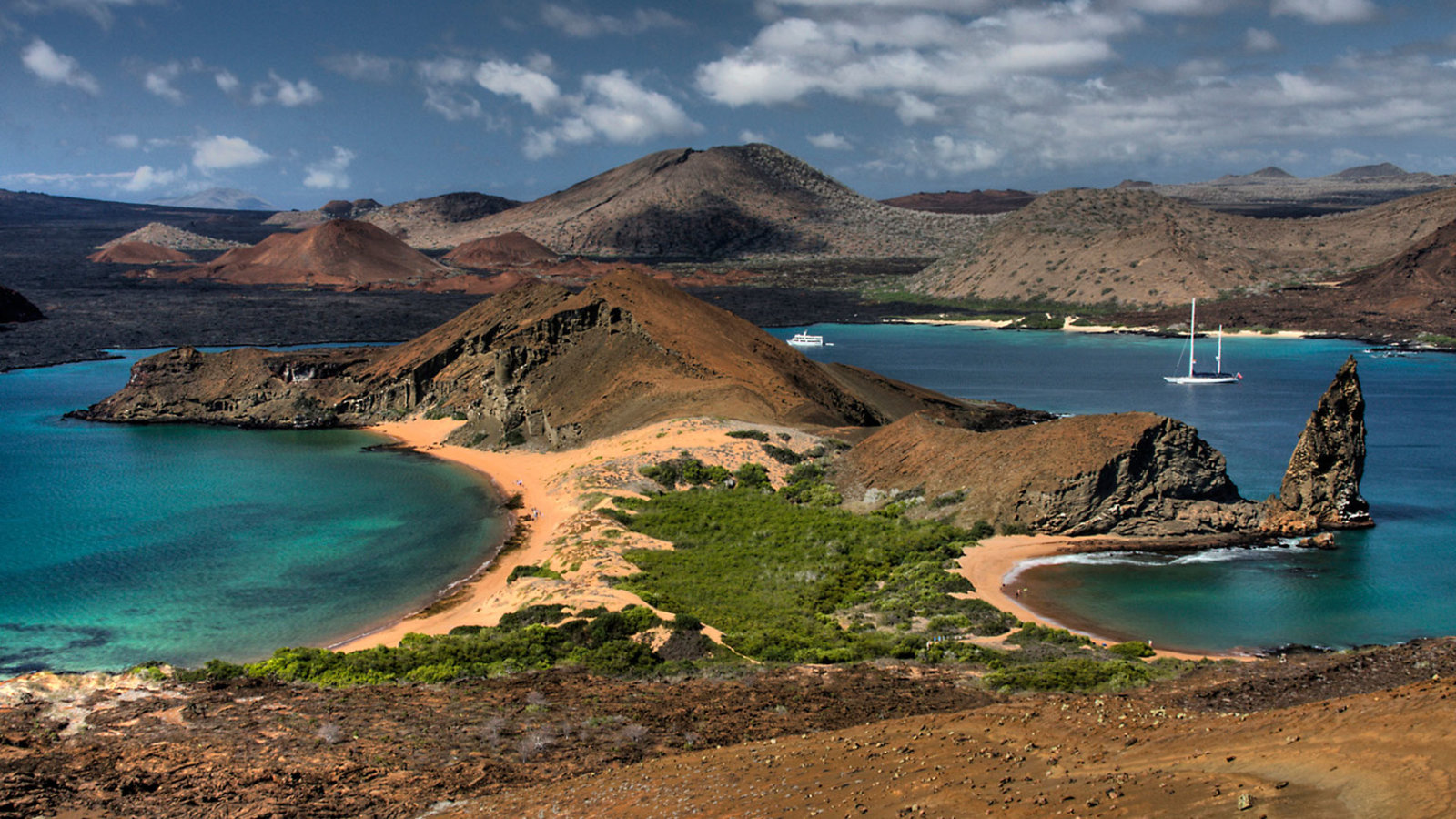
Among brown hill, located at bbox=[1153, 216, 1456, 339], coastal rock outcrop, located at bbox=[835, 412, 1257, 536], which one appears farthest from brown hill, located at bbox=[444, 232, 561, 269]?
coastal rock outcrop, located at bbox=[835, 412, 1257, 536]

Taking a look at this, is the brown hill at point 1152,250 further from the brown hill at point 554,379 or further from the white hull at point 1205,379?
the brown hill at point 554,379

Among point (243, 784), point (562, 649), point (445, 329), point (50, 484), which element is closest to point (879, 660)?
point (562, 649)

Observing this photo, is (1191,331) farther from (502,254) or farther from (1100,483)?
(502,254)

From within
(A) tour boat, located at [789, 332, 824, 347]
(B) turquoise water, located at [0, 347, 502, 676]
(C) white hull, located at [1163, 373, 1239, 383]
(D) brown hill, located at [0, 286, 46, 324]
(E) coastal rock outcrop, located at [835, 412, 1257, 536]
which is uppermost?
(D) brown hill, located at [0, 286, 46, 324]

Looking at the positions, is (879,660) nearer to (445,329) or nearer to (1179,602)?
(1179,602)

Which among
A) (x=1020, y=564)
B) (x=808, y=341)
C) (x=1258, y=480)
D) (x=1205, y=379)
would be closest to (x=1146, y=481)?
(x=1020, y=564)

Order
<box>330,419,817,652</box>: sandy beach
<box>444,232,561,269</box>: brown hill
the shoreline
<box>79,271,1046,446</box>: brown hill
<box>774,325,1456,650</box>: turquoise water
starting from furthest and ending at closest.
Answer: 1. <box>444,232,561,269</box>: brown hill
2. <box>79,271,1046,446</box>: brown hill
3. <box>774,325,1456,650</box>: turquoise water
4. <box>330,419,817,652</box>: sandy beach
5. the shoreline

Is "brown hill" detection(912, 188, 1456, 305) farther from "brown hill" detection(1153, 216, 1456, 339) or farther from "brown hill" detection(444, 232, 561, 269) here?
"brown hill" detection(444, 232, 561, 269)
